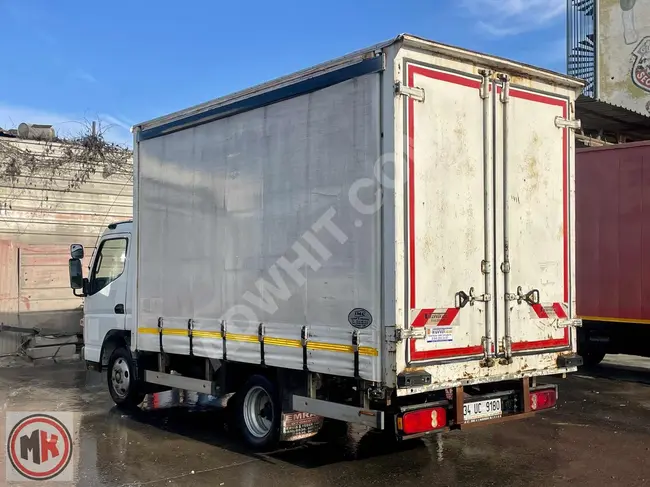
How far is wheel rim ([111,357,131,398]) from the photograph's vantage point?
336 inches

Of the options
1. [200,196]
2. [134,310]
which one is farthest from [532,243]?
[134,310]

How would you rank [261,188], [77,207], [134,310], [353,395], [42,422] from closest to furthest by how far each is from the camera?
[353,395]
[261,188]
[42,422]
[134,310]
[77,207]

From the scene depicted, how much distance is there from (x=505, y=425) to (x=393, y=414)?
273 cm

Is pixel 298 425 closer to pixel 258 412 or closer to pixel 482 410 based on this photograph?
pixel 258 412

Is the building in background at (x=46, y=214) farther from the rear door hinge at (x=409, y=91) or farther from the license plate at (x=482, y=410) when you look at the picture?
the rear door hinge at (x=409, y=91)

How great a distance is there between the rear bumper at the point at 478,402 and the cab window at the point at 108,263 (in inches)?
192

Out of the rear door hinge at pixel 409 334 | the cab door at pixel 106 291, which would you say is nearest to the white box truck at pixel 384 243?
the rear door hinge at pixel 409 334

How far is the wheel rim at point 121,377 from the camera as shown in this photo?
852 cm

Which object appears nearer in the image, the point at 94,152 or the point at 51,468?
the point at 51,468

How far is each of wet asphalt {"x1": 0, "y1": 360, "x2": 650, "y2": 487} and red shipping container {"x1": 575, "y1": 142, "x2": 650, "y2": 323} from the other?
205 cm

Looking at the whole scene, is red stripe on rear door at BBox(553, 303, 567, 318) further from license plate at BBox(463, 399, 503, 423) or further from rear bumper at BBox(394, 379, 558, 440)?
license plate at BBox(463, 399, 503, 423)

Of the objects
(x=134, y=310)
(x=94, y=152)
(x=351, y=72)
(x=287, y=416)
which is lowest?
(x=287, y=416)

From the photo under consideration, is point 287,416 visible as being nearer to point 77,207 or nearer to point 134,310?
point 134,310

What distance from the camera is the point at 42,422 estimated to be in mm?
7188
